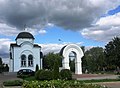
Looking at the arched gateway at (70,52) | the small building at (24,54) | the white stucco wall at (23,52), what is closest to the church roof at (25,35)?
the small building at (24,54)

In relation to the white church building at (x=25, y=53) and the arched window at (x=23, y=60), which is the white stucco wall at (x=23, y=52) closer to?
the white church building at (x=25, y=53)

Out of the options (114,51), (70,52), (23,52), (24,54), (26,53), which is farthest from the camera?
(26,53)

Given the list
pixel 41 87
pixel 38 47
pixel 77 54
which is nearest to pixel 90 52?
pixel 38 47

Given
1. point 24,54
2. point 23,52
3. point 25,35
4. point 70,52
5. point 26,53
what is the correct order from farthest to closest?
point 25,35 → point 26,53 → point 24,54 → point 23,52 → point 70,52

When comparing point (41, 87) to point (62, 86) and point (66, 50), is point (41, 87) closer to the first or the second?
point (62, 86)

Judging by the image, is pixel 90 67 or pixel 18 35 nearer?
pixel 18 35

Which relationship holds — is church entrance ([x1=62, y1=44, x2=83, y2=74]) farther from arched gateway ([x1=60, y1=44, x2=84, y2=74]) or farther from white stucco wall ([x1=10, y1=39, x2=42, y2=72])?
white stucco wall ([x1=10, y1=39, x2=42, y2=72])

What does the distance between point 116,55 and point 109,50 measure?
16.6 feet

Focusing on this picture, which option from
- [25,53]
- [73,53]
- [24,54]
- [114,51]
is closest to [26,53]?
[25,53]

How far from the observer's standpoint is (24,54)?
67.4 meters

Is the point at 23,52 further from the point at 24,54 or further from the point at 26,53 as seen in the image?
the point at 26,53

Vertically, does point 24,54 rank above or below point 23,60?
above

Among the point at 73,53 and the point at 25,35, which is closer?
the point at 73,53

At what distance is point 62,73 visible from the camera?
3148 centimetres
